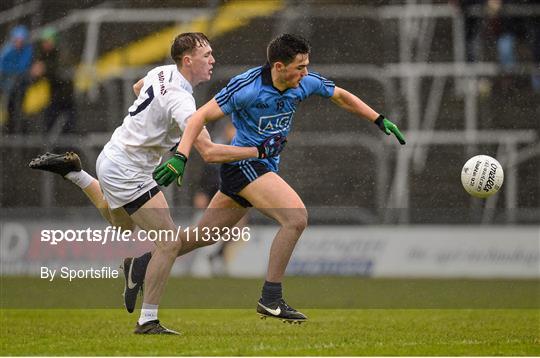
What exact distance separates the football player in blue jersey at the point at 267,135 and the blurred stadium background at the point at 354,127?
17.0ft

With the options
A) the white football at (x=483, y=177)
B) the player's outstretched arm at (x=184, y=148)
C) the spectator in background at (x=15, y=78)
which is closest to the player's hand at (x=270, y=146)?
the player's outstretched arm at (x=184, y=148)

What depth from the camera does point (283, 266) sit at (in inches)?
298

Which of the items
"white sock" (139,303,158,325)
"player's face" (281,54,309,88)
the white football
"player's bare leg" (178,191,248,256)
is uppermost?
"player's face" (281,54,309,88)

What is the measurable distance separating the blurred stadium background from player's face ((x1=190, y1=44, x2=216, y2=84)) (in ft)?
17.7

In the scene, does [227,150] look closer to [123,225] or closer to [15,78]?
[123,225]

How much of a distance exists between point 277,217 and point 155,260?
0.85 meters

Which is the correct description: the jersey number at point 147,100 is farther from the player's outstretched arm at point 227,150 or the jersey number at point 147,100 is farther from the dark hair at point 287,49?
the dark hair at point 287,49

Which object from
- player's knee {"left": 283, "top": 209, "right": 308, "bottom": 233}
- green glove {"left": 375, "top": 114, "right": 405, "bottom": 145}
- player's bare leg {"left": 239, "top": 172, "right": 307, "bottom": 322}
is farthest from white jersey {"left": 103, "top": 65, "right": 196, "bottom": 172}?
green glove {"left": 375, "top": 114, "right": 405, "bottom": 145}

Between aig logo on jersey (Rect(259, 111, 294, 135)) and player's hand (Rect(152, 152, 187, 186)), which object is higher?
aig logo on jersey (Rect(259, 111, 294, 135))

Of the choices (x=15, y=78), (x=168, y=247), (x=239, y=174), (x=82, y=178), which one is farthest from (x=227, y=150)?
(x=15, y=78)

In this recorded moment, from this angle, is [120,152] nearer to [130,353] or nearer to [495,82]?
[130,353]

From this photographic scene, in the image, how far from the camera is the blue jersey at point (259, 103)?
7.45 m

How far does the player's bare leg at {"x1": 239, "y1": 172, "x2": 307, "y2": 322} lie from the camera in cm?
747

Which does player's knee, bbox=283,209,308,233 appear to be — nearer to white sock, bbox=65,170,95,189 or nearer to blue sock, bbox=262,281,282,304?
blue sock, bbox=262,281,282,304
